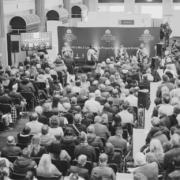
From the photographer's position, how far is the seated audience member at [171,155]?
275 inches

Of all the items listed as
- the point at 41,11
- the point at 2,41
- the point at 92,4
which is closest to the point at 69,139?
the point at 2,41

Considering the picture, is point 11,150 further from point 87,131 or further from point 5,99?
point 5,99

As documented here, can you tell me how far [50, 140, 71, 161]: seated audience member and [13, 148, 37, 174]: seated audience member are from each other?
2.00ft

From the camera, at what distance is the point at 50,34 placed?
20297 millimetres

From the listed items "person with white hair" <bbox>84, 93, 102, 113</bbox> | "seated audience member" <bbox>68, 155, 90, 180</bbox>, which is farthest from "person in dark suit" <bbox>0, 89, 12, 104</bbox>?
"seated audience member" <bbox>68, 155, 90, 180</bbox>

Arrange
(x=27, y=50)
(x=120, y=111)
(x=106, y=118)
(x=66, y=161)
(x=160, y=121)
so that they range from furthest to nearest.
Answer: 1. (x=27, y=50)
2. (x=120, y=111)
3. (x=106, y=118)
4. (x=160, y=121)
5. (x=66, y=161)

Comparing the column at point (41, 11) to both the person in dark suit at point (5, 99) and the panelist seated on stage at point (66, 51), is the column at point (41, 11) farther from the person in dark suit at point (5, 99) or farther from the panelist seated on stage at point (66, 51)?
the person in dark suit at point (5, 99)

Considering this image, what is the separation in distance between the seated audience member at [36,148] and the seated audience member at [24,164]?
1.69 feet

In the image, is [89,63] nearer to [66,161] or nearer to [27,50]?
[27,50]

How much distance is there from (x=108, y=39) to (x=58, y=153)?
13.7 meters

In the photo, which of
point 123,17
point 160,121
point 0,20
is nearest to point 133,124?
point 160,121

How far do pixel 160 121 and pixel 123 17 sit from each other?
601 inches

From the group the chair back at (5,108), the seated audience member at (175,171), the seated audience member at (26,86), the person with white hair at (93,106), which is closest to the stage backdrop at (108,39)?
the seated audience member at (26,86)

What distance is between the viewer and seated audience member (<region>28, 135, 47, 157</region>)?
7664mm
